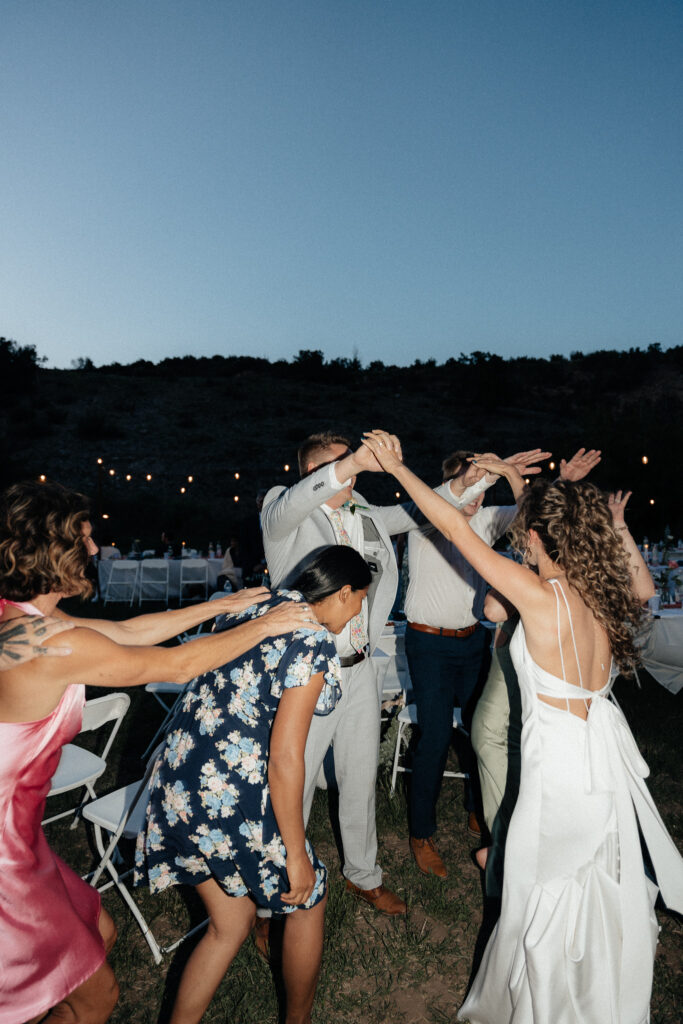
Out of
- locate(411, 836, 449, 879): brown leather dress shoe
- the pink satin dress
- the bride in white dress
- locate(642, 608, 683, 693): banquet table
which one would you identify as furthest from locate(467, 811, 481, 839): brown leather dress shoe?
locate(642, 608, 683, 693): banquet table

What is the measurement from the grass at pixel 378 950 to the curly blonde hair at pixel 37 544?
6.28 ft

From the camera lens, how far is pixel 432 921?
3.07 meters

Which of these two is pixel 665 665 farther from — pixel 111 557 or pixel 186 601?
pixel 111 557

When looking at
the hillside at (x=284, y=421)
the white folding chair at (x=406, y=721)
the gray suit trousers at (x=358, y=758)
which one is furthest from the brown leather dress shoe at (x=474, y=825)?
the hillside at (x=284, y=421)

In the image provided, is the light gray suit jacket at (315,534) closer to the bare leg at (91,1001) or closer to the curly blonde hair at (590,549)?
the curly blonde hair at (590,549)

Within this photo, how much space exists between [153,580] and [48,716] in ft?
34.4

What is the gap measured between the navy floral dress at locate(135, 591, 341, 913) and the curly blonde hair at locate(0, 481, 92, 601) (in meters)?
0.56

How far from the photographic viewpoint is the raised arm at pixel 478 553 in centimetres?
211

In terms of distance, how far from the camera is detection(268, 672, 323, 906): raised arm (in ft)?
6.00

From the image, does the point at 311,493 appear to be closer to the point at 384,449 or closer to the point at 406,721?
the point at 384,449

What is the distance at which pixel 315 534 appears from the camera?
9.99 ft

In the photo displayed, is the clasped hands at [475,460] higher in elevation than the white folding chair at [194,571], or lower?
higher

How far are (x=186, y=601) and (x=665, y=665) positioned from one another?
836 cm

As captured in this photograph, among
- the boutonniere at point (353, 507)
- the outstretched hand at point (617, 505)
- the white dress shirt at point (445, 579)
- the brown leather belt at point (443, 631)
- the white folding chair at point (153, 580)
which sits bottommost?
the white folding chair at point (153, 580)
